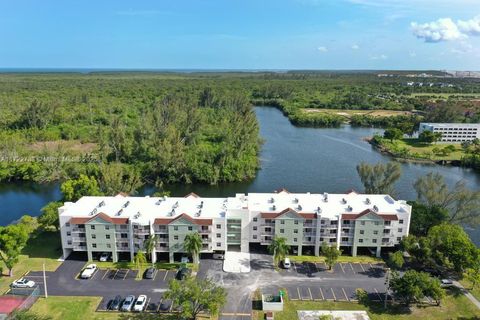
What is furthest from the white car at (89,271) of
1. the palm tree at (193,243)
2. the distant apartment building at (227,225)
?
the palm tree at (193,243)

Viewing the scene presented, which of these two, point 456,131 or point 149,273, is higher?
point 456,131

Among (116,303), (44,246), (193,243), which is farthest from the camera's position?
(44,246)

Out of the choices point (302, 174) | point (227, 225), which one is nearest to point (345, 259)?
Answer: point (227, 225)

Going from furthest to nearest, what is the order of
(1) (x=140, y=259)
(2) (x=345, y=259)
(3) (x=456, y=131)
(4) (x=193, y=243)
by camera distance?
(3) (x=456, y=131) < (2) (x=345, y=259) < (4) (x=193, y=243) < (1) (x=140, y=259)

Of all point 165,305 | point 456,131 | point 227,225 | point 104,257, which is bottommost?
point 165,305

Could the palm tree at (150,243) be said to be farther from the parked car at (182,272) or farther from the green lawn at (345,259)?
the green lawn at (345,259)

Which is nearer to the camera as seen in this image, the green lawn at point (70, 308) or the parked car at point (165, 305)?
the green lawn at point (70, 308)

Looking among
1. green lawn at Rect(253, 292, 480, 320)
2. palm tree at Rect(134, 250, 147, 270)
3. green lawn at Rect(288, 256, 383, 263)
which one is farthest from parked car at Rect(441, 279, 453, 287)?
palm tree at Rect(134, 250, 147, 270)

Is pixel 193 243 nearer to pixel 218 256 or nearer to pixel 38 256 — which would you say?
pixel 218 256

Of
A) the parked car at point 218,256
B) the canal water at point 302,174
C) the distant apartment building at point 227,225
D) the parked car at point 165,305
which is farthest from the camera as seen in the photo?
the canal water at point 302,174
